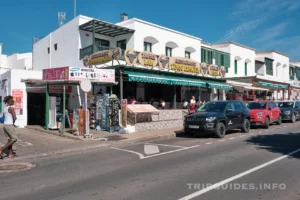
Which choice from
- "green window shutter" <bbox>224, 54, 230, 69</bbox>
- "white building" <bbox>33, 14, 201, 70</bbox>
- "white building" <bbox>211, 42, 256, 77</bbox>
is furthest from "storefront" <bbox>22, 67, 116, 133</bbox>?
"white building" <bbox>211, 42, 256, 77</bbox>

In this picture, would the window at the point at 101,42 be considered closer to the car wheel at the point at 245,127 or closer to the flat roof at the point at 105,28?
the flat roof at the point at 105,28

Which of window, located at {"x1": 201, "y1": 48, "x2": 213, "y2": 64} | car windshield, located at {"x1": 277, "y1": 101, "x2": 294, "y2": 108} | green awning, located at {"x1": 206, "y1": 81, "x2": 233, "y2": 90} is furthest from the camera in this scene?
window, located at {"x1": 201, "y1": 48, "x2": 213, "y2": 64}

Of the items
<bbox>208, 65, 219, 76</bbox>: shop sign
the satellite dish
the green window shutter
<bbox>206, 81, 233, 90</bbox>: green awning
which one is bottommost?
the satellite dish

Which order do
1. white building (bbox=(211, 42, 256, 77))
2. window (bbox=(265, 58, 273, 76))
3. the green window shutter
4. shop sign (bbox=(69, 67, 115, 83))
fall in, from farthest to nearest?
window (bbox=(265, 58, 273, 76)), white building (bbox=(211, 42, 256, 77)), the green window shutter, shop sign (bbox=(69, 67, 115, 83))

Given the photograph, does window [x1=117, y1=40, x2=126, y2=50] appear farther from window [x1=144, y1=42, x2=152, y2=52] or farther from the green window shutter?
the green window shutter

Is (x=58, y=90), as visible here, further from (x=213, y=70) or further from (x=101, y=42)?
(x=213, y=70)

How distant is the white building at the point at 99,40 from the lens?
20.5m

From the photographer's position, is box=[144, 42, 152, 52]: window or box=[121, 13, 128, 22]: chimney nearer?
box=[144, 42, 152, 52]: window

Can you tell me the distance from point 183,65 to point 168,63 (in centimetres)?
174

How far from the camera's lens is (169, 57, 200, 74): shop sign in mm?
20000

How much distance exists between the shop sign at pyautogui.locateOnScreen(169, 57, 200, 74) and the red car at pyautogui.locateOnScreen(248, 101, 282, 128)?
4963 mm

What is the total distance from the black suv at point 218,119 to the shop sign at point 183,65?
5957mm

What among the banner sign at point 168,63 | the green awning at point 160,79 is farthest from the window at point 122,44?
the green awning at point 160,79

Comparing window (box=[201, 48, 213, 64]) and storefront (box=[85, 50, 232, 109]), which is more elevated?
window (box=[201, 48, 213, 64])
